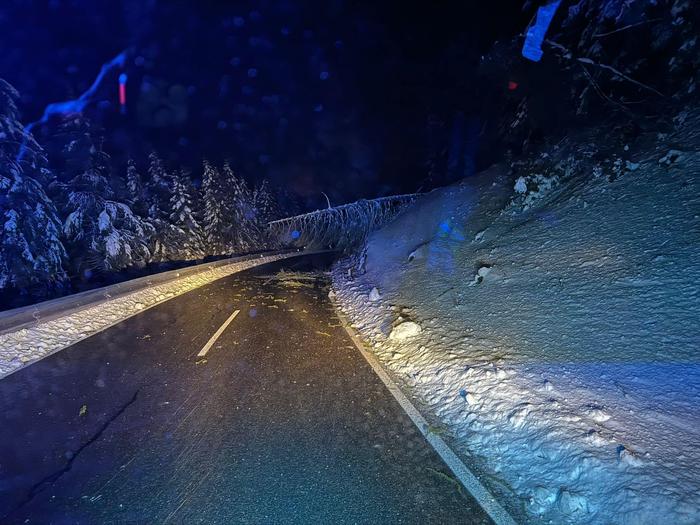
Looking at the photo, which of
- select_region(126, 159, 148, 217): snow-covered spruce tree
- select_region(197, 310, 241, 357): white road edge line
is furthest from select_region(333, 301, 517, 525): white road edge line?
select_region(126, 159, 148, 217): snow-covered spruce tree

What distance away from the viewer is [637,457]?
3008 millimetres

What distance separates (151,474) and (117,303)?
348 inches

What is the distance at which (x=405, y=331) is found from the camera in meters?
6.89

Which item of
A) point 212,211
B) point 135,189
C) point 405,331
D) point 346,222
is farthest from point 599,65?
point 212,211

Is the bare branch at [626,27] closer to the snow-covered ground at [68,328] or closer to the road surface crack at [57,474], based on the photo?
the road surface crack at [57,474]

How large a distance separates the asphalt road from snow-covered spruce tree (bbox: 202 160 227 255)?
87.9ft

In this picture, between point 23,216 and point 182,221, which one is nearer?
point 23,216

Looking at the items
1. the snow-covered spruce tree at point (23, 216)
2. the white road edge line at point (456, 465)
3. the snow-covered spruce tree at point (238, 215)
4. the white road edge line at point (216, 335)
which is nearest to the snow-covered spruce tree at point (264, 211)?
the snow-covered spruce tree at point (238, 215)

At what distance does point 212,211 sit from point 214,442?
3125 centimetres

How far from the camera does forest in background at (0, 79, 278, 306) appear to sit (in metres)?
16.9

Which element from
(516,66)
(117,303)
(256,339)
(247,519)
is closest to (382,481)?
(247,519)

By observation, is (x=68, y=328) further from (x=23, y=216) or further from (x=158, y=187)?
(x=158, y=187)

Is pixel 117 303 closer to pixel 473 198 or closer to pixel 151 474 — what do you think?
pixel 151 474

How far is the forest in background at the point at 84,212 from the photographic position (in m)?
16.9
